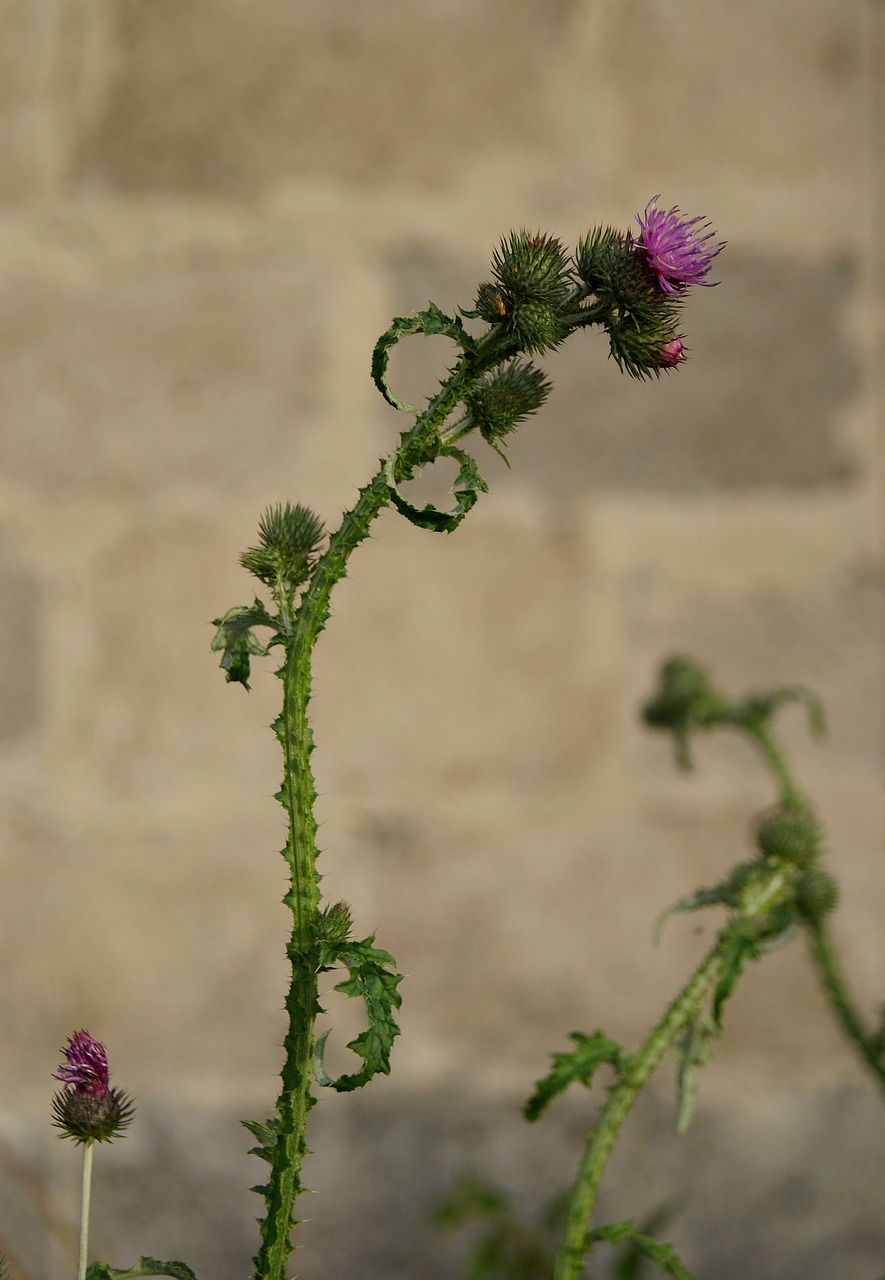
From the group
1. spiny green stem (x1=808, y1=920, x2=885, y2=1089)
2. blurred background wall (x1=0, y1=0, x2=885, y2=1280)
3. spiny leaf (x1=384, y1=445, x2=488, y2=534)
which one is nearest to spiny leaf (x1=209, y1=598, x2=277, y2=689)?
spiny leaf (x1=384, y1=445, x2=488, y2=534)

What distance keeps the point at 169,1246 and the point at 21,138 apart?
1.80 m

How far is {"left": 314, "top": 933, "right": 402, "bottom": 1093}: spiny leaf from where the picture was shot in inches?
25.4

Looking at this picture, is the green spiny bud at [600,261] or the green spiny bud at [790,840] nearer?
the green spiny bud at [600,261]

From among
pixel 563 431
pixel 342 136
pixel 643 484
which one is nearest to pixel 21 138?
pixel 342 136

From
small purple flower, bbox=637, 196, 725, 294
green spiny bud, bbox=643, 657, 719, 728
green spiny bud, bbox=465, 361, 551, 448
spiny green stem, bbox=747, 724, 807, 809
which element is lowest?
green spiny bud, bbox=465, 361, 551, 448

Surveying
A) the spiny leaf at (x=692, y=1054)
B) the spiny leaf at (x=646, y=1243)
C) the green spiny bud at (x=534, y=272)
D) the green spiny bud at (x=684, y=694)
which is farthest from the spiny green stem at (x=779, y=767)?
the green spiny bud at (x=534, y=272)

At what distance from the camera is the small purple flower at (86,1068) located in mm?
677

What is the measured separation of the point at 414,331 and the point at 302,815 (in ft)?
0.84

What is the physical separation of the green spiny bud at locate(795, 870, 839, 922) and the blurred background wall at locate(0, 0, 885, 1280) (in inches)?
35.3

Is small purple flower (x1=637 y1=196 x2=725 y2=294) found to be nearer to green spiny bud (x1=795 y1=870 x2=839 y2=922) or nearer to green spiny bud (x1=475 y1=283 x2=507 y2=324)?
green spiny bud (x1=475 y1=283 x2=507 y2=324)

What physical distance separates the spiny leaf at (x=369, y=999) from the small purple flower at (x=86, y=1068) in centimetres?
11

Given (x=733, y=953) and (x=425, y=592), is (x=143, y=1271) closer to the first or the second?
(x=733, y=953)

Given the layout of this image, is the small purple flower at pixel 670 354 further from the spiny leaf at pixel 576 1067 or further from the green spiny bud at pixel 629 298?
the spiny leaf at pixel 576 1067

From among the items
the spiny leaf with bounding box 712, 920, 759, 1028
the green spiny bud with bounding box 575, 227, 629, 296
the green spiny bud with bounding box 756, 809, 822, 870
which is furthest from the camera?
the green spiny bud with bounding box 756, 809, 822, 870
